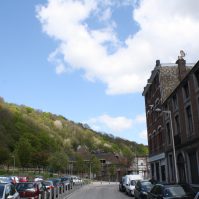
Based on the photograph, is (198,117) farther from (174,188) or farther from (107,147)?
(107,147)

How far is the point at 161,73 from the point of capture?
40156 millimetres

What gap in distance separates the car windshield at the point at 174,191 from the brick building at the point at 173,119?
42.1 ft

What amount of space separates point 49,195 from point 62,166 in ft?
281

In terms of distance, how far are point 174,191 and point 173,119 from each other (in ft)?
65.9

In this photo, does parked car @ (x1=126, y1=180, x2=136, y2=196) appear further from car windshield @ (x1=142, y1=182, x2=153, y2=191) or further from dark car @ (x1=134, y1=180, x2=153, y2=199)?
car windshield @ (x1=142, y1=182, x2=153, y2=191)

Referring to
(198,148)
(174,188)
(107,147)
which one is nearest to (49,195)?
(174,188)

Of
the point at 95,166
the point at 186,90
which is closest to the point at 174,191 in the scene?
the point at 186,90

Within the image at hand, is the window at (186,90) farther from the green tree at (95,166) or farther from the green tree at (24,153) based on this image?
the green tree at (95,166)

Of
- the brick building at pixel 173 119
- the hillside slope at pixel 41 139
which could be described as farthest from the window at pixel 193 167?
the hillside slope at pixel 41 139

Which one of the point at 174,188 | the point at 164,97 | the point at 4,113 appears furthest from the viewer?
the point at 4,113

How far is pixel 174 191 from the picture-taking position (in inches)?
598

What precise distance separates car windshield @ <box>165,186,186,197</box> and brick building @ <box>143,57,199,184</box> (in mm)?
12828

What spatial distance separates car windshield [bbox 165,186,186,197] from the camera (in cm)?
1493

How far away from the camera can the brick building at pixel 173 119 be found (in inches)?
1130
